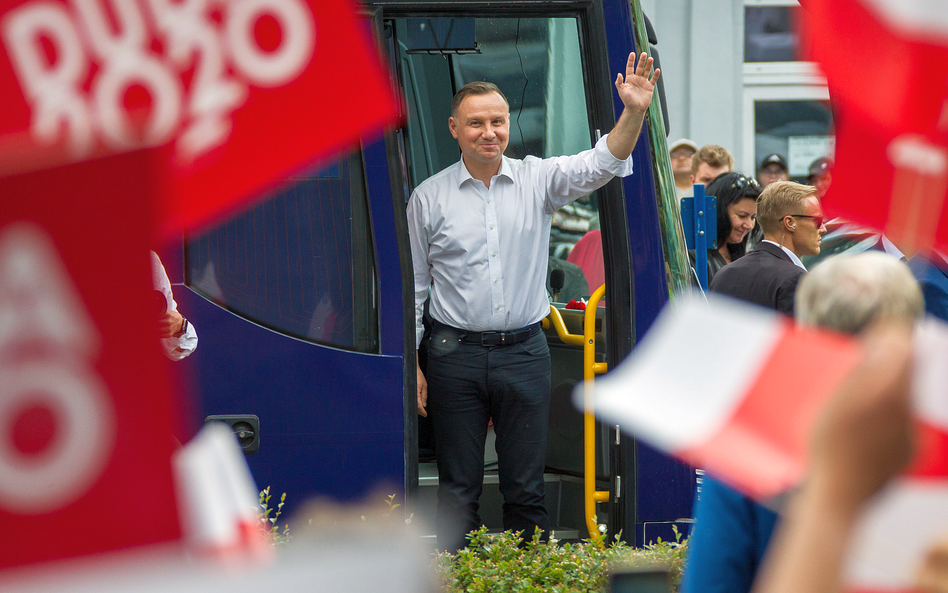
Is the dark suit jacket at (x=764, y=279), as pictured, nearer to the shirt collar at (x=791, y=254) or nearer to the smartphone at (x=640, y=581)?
the shirt collar at (x=791, y=254)

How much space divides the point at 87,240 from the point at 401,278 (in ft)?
8.85

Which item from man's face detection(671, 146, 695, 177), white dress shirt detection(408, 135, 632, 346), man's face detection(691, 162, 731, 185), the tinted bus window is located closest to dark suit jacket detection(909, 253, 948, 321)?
white dress shirt detection(408, 135, 632, 346)

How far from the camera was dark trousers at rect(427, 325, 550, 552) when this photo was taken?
4074 millimetres

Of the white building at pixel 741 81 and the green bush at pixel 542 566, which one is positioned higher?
the white building at pixel 741 81

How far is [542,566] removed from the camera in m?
2.92

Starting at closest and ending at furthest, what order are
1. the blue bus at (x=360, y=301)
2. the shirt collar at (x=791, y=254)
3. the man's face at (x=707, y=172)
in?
the blue bus at (x=360, y=301) → the shirt collar at (x=791, y=254) → the man's face at (x=707, y=172)

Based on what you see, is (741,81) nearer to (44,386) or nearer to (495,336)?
(495,336)

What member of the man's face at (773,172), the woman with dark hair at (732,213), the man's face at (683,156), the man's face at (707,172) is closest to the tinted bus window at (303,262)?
the woman with dark hair at (732,213)

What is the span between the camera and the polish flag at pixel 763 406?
938 mm

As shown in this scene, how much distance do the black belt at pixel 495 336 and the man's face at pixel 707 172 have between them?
328 cm

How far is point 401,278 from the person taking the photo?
3576 millimetres

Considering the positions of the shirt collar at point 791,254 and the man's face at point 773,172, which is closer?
the shirt collar at point 791,254

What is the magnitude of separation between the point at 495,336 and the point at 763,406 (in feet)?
10.1

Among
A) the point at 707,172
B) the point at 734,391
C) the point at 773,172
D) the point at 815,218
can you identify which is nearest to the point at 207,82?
the point at 734,391
